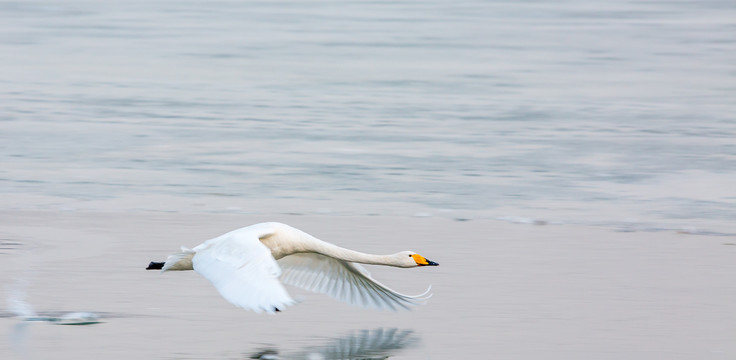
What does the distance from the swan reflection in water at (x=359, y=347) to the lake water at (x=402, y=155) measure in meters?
0.04

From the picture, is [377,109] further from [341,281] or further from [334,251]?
[334,251]

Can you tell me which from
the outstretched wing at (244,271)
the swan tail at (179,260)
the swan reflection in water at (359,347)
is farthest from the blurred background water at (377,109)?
the outstretched wing at (244,271)

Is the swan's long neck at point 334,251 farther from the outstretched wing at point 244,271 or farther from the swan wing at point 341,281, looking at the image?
the outstretched wing at point 244,271

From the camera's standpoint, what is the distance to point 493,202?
8914 millimetres

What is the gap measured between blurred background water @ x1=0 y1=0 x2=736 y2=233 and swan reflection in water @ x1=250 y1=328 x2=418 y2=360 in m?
2.75

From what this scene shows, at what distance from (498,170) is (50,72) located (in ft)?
23.0

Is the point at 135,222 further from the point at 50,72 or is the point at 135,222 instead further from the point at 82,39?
the point at 82,39

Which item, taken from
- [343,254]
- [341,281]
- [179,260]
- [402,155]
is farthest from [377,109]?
[179,260]

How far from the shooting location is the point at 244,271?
17.6ft

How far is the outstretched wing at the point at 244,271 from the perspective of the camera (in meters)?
5.06

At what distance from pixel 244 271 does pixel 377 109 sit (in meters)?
7.67

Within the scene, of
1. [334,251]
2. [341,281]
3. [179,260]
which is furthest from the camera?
[341,281]

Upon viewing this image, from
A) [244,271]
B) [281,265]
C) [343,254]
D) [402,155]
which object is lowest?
[402,155]

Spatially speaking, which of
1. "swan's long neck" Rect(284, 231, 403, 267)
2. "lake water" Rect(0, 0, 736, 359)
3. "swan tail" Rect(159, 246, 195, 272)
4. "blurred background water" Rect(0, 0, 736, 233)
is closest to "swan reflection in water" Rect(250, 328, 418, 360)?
"lake water" Rect(0, 0, 736, 359)
